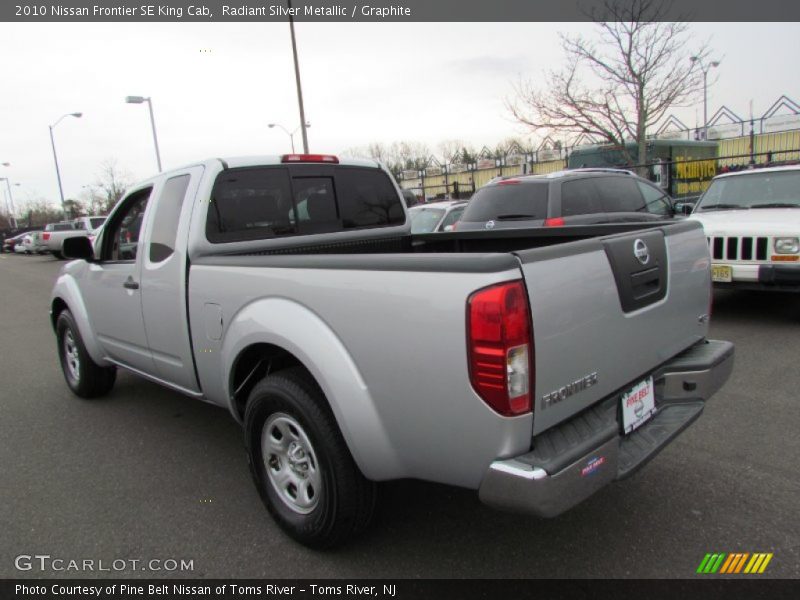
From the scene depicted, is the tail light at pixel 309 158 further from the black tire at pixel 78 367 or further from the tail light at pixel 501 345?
the black tire at pixel 78 367

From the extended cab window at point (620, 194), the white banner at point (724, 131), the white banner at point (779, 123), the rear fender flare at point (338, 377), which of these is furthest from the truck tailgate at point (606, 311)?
the white banner at point (724, 131)

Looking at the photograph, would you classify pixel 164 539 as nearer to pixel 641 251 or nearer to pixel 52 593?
pixel 52 593

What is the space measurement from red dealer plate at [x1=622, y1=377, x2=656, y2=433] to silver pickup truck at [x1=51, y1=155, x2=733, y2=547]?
0.01 metres

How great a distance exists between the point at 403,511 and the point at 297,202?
2107 millimetres

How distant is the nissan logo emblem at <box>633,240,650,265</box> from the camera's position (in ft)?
8.36

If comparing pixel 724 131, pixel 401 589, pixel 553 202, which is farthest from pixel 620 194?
pixel 724 131

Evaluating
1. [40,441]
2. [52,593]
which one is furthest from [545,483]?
[40,441]

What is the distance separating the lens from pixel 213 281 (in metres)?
3.16

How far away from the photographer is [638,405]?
2596 millimetres

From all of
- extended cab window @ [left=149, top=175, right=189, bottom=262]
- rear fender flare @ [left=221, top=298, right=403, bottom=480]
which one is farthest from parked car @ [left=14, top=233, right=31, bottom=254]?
rear fender flare @ [left=221, top=298, right=403, bottom=480]

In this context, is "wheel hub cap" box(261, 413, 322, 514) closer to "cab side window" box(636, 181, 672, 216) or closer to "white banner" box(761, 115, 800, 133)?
"cab side window" box(636, 181, 672, 216)

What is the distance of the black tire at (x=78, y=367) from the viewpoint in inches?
196

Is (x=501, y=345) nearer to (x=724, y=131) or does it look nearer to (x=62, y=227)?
(x=62, y=227)

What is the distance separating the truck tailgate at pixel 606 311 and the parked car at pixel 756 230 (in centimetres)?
396
